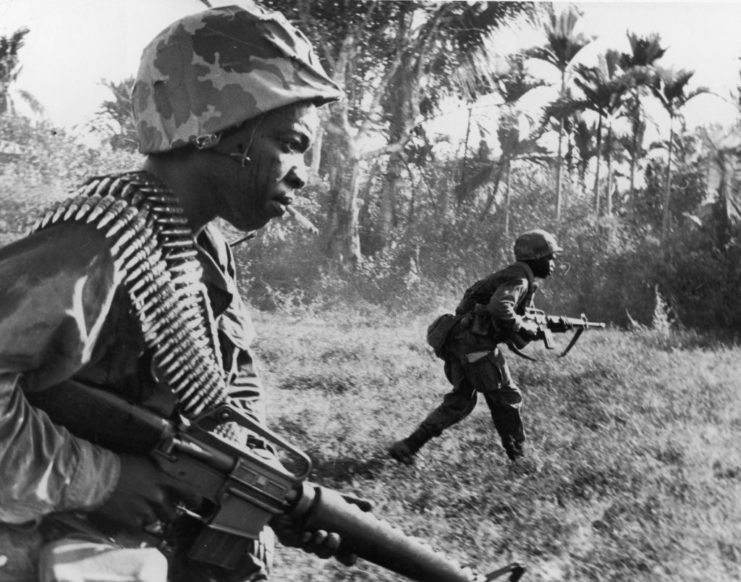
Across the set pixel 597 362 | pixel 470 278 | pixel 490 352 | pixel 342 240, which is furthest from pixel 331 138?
pixel 597 362

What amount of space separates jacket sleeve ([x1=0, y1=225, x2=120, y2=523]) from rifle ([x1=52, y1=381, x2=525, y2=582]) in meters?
0.08

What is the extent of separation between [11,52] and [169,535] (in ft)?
6.66

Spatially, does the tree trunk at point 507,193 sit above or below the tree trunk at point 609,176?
below

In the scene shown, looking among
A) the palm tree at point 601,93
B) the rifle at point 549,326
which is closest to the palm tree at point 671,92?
the palm tree at point 601,93

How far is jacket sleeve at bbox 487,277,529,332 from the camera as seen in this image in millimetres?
3369

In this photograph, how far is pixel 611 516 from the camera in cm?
287

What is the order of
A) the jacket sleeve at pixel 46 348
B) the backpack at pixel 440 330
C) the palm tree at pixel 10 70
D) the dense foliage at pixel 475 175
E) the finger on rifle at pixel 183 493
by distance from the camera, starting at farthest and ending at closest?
the backpack at pixel 440 330 < the dense foliage at pixel 475 175 < the palm tree at pixel 10 70 < the finger on rifle at pixel 183 493 < the jacket sleeve at pixel 46 348

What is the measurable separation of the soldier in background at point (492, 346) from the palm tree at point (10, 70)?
1943 millimetres

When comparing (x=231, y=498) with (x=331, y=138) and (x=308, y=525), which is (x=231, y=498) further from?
(x=331, y=138)

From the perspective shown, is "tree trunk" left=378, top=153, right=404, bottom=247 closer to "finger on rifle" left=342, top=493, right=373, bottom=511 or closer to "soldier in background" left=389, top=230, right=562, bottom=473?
"soldier in background" left=389, top=230, right=562, bottom=473

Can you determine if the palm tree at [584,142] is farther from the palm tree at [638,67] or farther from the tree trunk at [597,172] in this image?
the palm tree at [638,67]

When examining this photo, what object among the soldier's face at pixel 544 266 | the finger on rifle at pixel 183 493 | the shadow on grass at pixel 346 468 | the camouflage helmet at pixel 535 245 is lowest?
the shadow on grass at pixel 346 468

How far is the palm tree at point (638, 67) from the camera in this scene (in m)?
2.93

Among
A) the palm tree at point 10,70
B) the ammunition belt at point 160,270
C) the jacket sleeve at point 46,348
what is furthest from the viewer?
the palm tree at point 10,70
